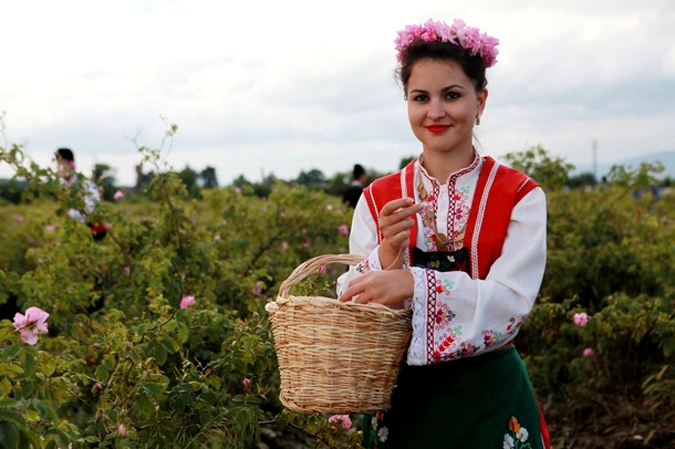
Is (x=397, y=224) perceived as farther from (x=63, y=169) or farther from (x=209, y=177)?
(x=209, y=177)

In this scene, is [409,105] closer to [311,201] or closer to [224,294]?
[224,294]

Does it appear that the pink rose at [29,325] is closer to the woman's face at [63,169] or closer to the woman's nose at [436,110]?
the woman's nose at [436,110]

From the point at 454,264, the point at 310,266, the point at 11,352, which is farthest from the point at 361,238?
the point at 11,352

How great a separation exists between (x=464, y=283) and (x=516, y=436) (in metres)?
0.41

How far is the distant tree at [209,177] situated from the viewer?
264 inches

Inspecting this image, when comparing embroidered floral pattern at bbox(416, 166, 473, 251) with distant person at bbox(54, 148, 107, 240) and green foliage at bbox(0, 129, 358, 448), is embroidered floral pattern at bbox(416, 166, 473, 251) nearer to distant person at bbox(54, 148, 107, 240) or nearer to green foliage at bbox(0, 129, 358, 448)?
green foliage at bbox(0, 129, 358, 448)

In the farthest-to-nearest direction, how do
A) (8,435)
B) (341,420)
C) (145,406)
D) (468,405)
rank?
(341,420) → (145,406) → (468,405) → (8,435)

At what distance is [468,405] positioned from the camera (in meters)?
2.14

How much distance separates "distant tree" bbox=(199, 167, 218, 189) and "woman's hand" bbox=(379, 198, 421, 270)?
4676 mm

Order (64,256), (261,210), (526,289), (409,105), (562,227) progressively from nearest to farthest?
1. (526,289)
2. (409,105)
3. (64,256)
4. (562,227)
5. (261,210)

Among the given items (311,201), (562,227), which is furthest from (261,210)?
(562,227)

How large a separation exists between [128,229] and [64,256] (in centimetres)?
37

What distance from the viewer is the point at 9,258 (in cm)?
853

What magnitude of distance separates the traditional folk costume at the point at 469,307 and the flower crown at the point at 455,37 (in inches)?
10.5
